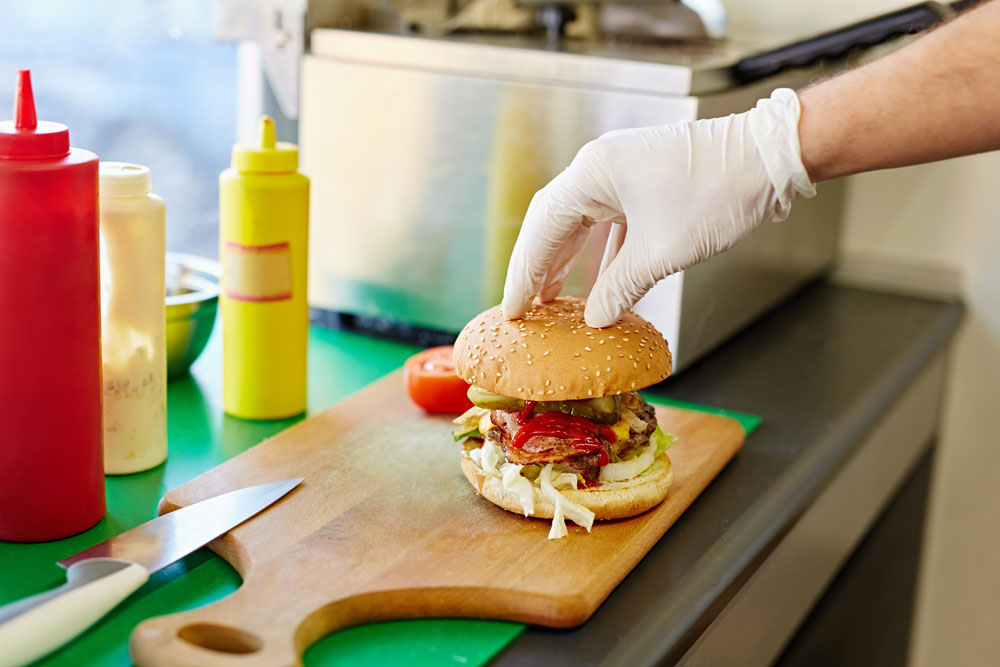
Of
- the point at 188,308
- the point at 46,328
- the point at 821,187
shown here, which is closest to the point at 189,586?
the point at 46,328

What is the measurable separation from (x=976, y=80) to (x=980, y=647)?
153 cm

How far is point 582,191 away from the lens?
42.1 inches

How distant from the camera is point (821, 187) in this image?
1896 millimetres

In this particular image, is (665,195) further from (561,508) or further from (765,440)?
(765,440)

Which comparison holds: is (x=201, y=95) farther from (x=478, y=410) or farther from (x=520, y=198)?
(x=478, y=410)

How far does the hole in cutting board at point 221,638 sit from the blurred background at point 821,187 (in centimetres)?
91

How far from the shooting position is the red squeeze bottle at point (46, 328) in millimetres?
887

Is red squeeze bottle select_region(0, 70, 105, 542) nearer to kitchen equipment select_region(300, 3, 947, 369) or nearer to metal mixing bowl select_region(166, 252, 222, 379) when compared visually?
metal mixing bowl select_region(166, 252, 222, 379)

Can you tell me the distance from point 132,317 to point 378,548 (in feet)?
1.15

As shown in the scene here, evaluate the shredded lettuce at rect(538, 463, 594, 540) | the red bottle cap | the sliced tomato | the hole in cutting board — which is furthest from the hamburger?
the red bottle cap

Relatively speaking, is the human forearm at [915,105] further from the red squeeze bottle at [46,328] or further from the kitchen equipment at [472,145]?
the red squeeze bottle at [46,328]

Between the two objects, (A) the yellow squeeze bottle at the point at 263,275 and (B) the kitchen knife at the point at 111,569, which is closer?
(B) the kitchen knife at the point at 111,569

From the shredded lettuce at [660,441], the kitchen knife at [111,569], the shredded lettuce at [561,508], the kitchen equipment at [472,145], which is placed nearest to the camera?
the kitchen knife at [111,569]

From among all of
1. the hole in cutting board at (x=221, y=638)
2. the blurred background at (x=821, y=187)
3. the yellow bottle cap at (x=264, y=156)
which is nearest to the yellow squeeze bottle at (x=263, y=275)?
the yellow bottle cap at (x=264, y=156)
